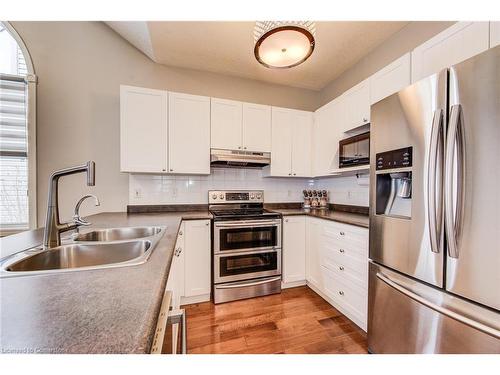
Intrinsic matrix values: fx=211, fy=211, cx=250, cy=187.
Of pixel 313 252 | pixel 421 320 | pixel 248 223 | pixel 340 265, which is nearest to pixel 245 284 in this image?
pixel 248 223

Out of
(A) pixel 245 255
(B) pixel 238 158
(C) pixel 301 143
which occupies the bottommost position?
(A) pixel 245 255

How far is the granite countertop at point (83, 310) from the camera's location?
1.28 ft

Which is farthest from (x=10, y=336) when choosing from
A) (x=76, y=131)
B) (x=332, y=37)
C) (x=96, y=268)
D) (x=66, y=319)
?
(x=332, y=37)

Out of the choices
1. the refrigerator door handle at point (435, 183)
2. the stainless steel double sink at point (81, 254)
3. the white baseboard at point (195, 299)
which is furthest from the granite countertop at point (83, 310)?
the white baseboard at point (195, 299)

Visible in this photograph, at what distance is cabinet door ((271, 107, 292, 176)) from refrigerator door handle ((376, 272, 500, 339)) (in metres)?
1.63

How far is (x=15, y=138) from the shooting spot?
213 centimetres

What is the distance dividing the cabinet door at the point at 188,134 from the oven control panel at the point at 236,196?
40cm

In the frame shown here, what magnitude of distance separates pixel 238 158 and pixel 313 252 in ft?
4.54

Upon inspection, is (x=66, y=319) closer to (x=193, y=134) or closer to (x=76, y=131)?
(x=193, y=134)

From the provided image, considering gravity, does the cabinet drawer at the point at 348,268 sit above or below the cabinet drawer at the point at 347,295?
above

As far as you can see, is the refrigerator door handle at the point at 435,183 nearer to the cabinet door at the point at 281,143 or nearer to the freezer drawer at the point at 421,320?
the freezer drawer at the point at 421,320

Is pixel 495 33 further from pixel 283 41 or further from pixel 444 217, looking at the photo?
pixel 283 41

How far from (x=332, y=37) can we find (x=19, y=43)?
10.3 feet

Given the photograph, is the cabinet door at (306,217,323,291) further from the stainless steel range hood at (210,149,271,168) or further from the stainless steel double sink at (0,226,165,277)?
the stainless steel double sink at (0,226,165,277)
